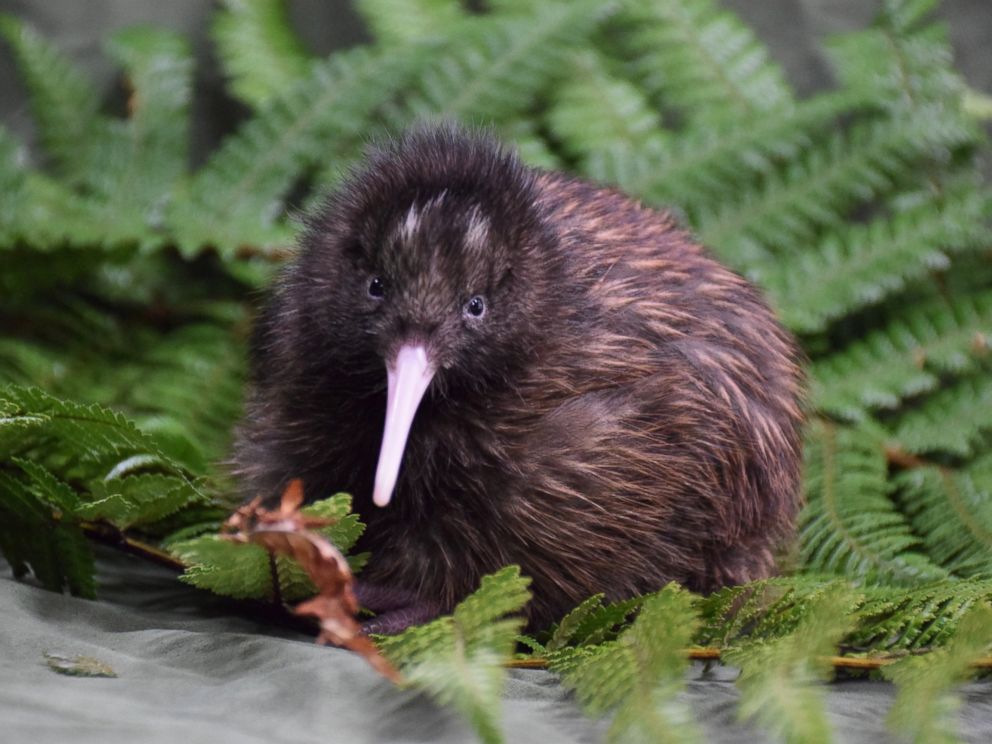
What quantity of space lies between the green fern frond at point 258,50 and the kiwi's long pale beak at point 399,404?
5.15 ft

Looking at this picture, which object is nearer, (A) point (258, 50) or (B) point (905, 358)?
(B) point (905, 358)

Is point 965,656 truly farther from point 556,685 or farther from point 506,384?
point 506,384

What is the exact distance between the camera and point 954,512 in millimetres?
2297

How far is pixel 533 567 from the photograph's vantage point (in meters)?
1.78

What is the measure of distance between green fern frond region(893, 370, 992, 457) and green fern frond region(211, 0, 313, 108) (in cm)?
162

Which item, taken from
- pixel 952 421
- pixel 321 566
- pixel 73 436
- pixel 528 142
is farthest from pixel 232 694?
pixel 528 142

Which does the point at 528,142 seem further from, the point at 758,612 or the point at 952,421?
the point at 758,612

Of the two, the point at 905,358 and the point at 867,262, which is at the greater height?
the point at 867,262

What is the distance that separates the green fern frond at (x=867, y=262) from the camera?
2797mm

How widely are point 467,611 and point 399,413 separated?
1.05 ft

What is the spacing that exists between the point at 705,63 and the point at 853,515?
1.30 metres

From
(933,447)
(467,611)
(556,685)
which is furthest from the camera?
(933,447)

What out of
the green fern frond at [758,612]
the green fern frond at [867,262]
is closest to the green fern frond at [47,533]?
the green fern frond at [758,612]

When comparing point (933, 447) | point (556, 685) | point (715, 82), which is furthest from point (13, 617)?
point (715, 82)
